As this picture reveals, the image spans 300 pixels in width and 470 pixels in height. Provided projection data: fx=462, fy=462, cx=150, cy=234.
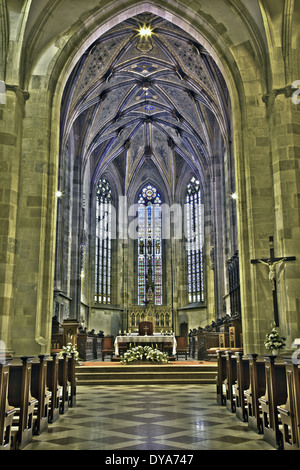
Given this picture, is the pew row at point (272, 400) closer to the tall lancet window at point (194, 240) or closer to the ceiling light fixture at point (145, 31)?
the ceiling light fixture at point (145, 31)

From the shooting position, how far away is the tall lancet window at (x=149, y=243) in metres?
32.1

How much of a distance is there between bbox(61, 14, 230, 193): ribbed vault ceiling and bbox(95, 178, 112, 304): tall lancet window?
1.80 metres

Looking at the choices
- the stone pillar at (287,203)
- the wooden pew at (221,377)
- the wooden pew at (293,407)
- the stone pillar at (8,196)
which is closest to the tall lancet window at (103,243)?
the stone pillar at (8,196)

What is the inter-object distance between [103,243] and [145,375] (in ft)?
61.1

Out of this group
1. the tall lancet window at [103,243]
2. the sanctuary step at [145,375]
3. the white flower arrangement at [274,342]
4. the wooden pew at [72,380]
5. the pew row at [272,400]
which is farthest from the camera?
the tall lancet window at [103,243]

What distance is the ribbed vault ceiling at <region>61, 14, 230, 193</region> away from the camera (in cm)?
2028

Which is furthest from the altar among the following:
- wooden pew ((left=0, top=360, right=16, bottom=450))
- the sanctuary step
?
wooden pew ((left=0, top=360, right=16, bottom=450))

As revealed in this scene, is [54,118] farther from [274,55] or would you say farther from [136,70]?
[136,70]

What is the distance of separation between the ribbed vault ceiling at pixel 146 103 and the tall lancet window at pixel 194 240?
194cm

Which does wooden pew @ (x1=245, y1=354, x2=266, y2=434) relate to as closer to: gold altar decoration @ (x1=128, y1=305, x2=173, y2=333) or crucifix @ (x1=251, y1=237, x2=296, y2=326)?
crucifix @ (x1=251, y1=237, x2=296, y2=326)

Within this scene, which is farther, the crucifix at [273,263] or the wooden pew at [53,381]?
the crucifix at [273,263]

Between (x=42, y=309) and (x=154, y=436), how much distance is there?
7.96 m

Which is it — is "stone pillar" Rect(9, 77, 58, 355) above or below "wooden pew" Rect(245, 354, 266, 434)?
above

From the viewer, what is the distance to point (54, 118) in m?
14.1
